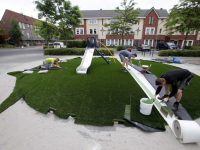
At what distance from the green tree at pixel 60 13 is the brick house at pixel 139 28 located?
11685 millimetres

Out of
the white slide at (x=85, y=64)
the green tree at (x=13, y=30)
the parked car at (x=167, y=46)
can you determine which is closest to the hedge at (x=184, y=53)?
the parked car at (x=167, y=46)

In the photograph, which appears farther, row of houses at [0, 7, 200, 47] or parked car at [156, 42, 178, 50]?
row of houses at [0, 7, 200, 47]

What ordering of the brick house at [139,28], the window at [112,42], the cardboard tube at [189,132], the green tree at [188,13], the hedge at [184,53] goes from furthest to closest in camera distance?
the window at [112,42] → the brick house at [139,28] → the hedge at [184,53] → the green tree at [188,13] → the cardboard tube at [189,132]

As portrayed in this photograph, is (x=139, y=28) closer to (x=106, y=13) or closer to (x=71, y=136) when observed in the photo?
(x=106, y=13)

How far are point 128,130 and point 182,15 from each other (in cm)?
1379

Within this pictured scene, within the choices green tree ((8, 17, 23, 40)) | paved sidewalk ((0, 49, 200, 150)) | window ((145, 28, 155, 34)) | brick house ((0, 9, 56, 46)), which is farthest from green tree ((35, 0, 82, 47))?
brick house ((0, 9, 56, 46))

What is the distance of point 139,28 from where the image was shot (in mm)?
25344

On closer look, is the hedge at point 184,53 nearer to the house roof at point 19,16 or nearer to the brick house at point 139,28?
the brick house at point 139,28

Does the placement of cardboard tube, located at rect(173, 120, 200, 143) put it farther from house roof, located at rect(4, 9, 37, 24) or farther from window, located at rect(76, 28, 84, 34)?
house roof, located at rect(4, 9, 37, 24)

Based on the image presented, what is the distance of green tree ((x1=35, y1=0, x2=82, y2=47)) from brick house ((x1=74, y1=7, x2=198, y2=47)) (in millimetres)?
11685

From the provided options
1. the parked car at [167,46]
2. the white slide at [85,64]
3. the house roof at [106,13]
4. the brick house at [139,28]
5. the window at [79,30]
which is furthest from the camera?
the window at [79,30]

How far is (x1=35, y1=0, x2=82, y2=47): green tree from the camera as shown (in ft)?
42.8

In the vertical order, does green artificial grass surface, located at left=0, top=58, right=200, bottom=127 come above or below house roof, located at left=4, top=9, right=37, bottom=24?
below

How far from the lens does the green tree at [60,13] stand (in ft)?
42.8
